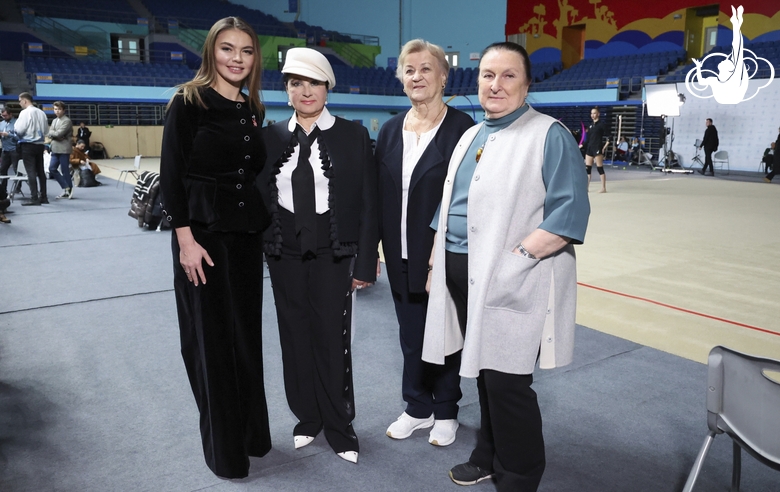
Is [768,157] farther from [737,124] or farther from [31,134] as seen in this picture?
[31,134]

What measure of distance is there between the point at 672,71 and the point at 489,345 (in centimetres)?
2043

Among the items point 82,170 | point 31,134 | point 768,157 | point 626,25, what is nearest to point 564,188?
point 31,134

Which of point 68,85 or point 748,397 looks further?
point 68,85

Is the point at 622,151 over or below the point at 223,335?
over

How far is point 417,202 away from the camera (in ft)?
7.82

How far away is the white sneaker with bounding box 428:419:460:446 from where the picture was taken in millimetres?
2525

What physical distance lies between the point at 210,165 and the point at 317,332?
79 cm

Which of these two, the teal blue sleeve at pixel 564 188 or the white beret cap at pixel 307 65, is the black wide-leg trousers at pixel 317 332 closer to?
the white beret cap at pixel 307 65

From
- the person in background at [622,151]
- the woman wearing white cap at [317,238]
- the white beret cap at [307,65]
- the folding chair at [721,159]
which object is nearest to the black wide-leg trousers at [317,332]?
the woman wearing white cap at [317,238]

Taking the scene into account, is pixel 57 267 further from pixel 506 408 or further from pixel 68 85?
pixel 68 85

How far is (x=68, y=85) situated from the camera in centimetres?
1909

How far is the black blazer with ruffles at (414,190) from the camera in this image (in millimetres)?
2357

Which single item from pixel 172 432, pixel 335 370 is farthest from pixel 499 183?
pixel 172 432

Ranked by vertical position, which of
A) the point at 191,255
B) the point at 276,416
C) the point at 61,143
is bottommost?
the point at 276,416
